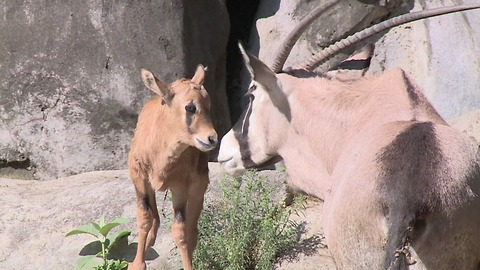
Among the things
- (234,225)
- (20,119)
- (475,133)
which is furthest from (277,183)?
(20,119)

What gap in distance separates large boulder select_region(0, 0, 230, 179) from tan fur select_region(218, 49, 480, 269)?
15.7ft

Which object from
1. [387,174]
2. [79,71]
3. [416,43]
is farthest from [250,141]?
[416,43]

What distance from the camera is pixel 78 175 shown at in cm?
923

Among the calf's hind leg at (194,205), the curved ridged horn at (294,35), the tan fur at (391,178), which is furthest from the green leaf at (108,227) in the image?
the tan fur at (391,178)

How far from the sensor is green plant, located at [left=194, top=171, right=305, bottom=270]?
7179 mm

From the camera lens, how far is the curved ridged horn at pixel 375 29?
4477 mm

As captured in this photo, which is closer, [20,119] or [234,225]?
[234,225]

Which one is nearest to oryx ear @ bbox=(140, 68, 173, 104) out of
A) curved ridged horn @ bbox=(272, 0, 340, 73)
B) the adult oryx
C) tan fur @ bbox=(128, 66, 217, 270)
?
tan fur @ bbox=(128, 66, 217, 270)

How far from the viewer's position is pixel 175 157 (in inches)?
247

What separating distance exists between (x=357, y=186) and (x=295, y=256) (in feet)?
12.3

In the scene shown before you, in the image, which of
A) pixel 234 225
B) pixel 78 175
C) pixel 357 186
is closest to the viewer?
pixel 357 186

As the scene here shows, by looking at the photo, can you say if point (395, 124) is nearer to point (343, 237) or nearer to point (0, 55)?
point (343, 237)

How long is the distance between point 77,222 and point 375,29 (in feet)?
13.6

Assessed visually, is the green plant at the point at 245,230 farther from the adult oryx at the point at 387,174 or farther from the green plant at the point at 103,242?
the adult oryx at the point at 387,174
